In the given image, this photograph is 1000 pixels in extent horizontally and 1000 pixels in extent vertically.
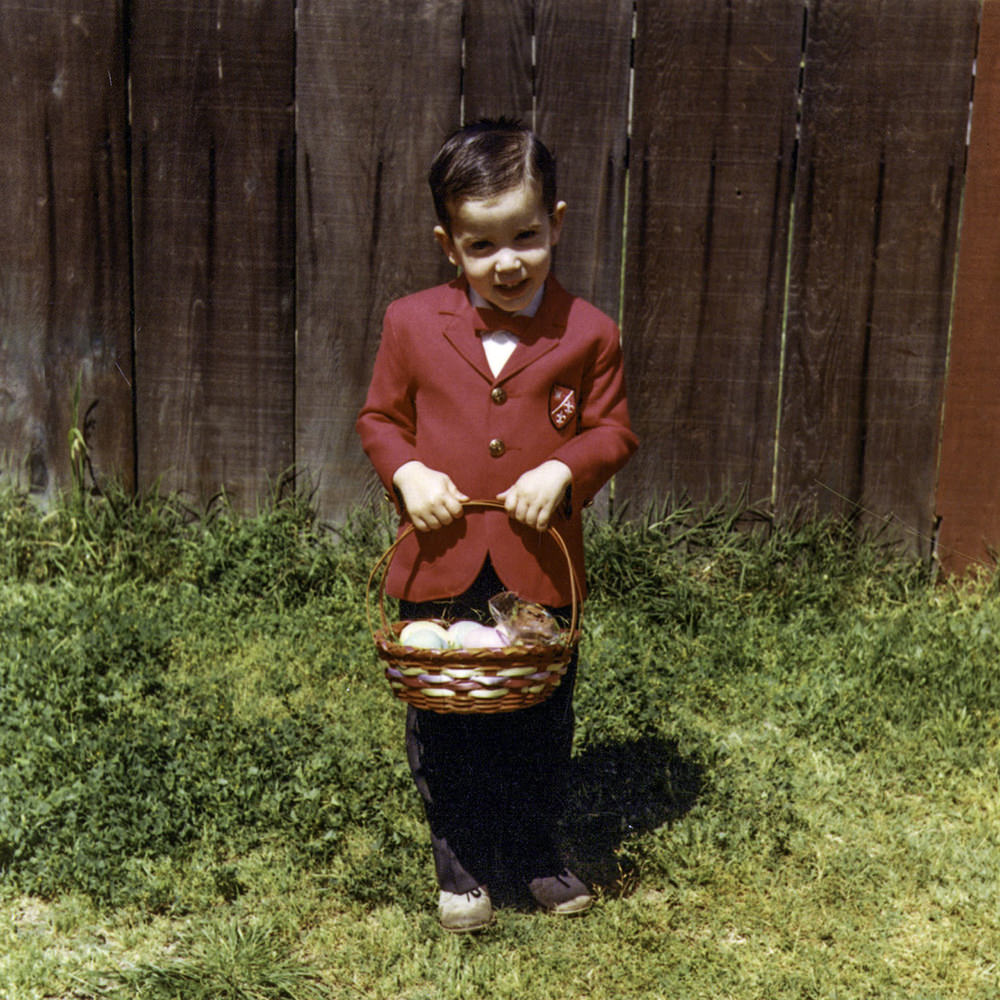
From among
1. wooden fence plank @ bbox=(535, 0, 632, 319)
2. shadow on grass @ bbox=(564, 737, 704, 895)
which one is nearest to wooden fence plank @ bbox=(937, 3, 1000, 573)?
wooden fence plank @ bbox=(535, 0, 632, 319)

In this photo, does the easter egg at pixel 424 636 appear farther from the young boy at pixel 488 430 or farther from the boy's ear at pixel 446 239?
the boy's ear at pixel 446 239

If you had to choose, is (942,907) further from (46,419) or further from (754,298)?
(46,419)

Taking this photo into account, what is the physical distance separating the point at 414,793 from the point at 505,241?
5.24 feet

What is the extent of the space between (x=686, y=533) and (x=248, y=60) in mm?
2408

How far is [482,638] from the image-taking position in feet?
9.12

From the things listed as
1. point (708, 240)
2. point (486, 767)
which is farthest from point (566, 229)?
point (486, 767)

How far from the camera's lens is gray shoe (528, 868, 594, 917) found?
10.2ft

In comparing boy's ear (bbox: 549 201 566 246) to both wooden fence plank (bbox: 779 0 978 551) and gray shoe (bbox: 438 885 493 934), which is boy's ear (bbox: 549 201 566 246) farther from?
wooden fence plank (bbox: 779 0 978 551)

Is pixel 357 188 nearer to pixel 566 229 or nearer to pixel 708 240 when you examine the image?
pixel 566 229

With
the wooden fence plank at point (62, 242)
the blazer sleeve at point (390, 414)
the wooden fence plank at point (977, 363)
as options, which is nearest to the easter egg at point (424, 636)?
the blazer sleeve at point (390, 414)

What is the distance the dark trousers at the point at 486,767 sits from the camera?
10.1 feet

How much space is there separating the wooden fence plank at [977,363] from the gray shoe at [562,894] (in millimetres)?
2471

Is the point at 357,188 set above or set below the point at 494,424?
above

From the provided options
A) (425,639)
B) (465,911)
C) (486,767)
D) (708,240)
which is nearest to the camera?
(425,639)
